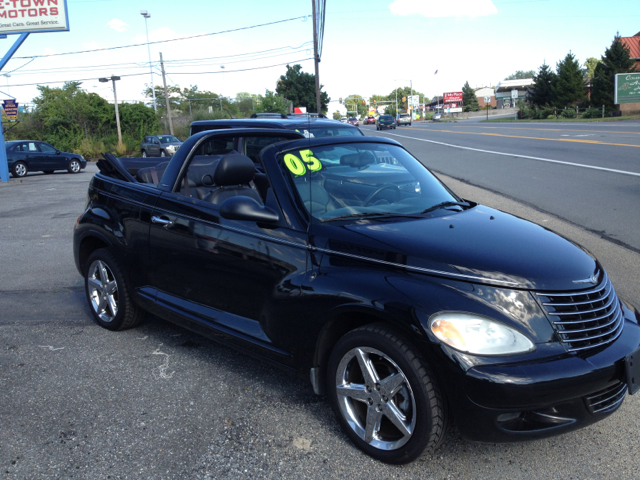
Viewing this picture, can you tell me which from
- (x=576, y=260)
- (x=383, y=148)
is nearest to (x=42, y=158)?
(x=383, y=148)

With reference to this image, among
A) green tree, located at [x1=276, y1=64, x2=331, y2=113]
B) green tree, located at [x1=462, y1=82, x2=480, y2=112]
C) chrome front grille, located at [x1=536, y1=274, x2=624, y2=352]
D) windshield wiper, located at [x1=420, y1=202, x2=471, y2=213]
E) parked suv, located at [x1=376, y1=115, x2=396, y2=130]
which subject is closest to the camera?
chrome front grille, located at [x1=536, y1=274, x2=624, y2=352]

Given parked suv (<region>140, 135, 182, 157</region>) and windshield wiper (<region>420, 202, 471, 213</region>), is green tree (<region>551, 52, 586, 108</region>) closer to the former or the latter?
parked suv (<region>140, 135, 182, 157</region>)

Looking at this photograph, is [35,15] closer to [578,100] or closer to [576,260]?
[576,260]

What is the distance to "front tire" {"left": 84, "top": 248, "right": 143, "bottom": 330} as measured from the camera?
15.2ft

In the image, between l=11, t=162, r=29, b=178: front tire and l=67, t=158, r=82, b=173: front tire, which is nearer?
l=11, t=162, r=29, b=178: front tire

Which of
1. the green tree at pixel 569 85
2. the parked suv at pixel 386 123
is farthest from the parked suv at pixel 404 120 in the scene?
the green tree at pixel 569 85

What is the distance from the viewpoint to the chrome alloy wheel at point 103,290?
4.78m

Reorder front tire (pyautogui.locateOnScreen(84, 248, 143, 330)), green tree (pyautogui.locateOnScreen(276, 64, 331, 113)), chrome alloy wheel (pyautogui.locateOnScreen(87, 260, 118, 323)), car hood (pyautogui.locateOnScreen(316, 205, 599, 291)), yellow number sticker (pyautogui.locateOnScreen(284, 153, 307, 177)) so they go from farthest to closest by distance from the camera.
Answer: green tree (pyautogui.locateOnScreen(276, 64, 331, 113)) < chrome alloy wheel (pyautogui.locateOnScreen(87, 260, 118, 323)) < front tire (pyautogui.locateOnScreen(84, 248, 143, 330)) < yellow number sticker (pyautogui.locateOnScreen(284, 153, 307, 177)) < car hood (pyautogui.locateOnScreen(316, 205, 599, 291))

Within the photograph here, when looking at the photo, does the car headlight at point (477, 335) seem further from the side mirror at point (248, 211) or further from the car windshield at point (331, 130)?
the car windshield at point (331, 130)

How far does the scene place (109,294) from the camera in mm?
4812

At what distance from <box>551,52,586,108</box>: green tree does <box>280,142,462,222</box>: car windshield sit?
67582mm

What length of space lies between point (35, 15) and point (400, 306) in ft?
80.1

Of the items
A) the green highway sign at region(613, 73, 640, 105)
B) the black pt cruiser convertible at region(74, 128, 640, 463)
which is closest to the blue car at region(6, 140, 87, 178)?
the black pt cruiser convertible at region(74, 128, 640, 463)

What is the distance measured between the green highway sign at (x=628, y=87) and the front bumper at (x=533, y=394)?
55523mm
